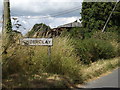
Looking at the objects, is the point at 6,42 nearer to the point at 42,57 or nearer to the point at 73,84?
the point at 42,57

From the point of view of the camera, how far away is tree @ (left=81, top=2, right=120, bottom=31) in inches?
1649

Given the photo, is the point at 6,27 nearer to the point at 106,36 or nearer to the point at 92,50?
the point at 92,50

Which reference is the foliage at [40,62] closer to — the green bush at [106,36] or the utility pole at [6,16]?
the utility pole at [6,16]

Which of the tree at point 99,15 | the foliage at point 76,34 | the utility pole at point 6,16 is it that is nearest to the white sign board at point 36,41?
the utility pole at point 6,16

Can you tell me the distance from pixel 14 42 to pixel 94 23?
3213cm

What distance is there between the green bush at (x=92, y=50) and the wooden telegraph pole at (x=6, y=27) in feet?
16.7

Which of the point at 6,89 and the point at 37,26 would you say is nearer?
the point at 6,89

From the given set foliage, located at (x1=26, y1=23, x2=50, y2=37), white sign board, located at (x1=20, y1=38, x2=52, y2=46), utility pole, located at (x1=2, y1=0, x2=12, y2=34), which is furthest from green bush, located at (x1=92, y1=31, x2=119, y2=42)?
utility pole, located at (x1=2, y1=0, x2=12, y2=34)

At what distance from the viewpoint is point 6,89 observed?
8789mm

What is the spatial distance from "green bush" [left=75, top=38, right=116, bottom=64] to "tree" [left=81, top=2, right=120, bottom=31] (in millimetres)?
21250

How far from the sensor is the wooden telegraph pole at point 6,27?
1093 cm

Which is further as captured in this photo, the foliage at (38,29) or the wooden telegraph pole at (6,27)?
the foliage at (38,29)

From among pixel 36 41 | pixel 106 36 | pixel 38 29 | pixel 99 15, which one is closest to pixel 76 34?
pixel 106 36

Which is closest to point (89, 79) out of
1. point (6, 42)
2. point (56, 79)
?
point (56, 79)
